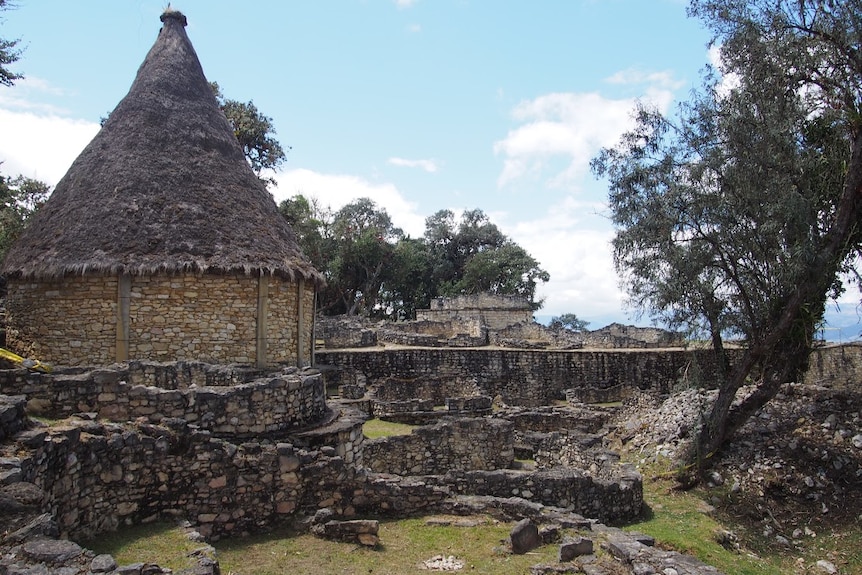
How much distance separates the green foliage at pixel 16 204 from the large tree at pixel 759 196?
77.5 feet

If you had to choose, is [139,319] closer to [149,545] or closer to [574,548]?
[149,545]

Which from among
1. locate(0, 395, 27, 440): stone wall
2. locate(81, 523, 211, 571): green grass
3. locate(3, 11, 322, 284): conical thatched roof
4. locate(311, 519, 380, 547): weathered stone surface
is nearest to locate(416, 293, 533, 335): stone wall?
locate(3, 11, 322, 284): conical thatched roof

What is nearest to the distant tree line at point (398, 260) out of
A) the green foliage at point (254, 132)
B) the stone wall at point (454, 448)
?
the green foliage at point (254, 132)

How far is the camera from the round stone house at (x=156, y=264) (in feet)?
45.3

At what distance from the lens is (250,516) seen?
27.9 feet

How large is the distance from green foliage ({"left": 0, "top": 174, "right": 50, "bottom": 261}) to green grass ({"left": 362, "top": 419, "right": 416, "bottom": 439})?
54.5 feet

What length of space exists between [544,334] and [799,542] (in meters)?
22.8

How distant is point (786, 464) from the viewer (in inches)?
535

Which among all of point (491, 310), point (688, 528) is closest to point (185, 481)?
point (688, 528)

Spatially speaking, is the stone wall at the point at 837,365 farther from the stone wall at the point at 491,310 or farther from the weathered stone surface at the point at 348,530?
the weathered stone surface at the point at 348,530

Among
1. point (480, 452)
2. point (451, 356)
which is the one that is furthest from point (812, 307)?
point (451, 356)

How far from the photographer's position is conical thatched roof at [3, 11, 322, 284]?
1395 centimetres

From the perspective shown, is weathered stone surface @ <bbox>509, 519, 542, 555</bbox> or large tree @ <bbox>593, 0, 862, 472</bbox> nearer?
weathered stone surface @ <bbox>509, 519, 542, 555</bbox>

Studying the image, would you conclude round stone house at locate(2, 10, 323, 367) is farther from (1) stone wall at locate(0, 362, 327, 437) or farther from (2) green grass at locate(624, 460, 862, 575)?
(2) green grass at locate(624, 460, 862, 575)
